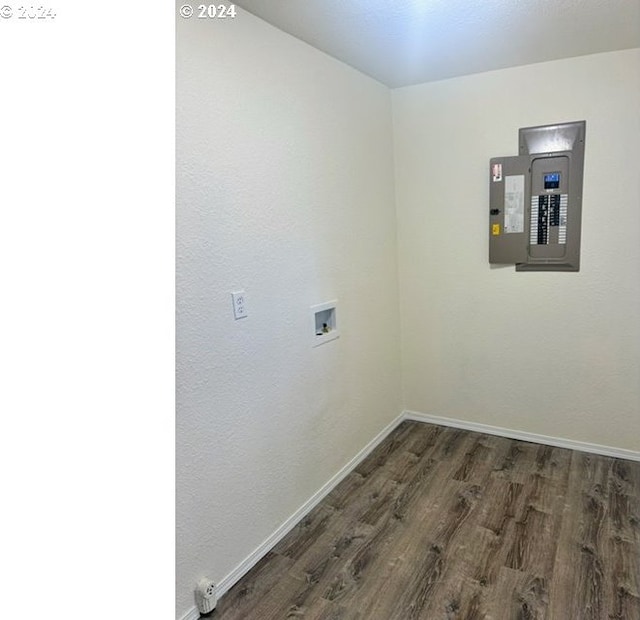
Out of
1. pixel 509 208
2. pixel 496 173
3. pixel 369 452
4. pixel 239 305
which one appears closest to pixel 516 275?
pixel 509 208

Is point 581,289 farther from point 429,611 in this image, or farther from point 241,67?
point 241,67

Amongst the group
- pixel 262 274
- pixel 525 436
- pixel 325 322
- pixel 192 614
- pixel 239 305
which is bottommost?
pixel 192 614

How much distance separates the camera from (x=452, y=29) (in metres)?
2.15

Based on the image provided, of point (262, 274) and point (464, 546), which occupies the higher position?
point (262, 274)

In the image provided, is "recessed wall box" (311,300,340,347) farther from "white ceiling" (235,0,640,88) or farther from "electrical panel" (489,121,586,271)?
"white ceiling" (235,0,640,88)

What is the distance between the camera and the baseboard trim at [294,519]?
1.95 m

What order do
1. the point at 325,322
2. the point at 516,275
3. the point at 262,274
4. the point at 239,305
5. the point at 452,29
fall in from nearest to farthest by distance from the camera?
the point at 239,305 → the point at 262,274 → the point at 452,29 → the point at 325,322 → the point at 516,275

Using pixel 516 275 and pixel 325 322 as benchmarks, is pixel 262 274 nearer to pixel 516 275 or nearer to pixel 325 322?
pixel 325 322

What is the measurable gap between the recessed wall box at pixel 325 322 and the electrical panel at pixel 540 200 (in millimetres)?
1153

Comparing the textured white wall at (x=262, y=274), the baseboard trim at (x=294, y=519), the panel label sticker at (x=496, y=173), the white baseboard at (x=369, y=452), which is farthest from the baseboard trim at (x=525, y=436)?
the panel label sticker at (x=496, y=173)

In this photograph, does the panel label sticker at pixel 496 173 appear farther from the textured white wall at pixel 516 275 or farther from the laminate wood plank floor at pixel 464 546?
the laminate wood plank floor at pixel 464 546

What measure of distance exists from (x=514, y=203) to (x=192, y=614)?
2.68 metres

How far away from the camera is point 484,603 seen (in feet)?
5.86
